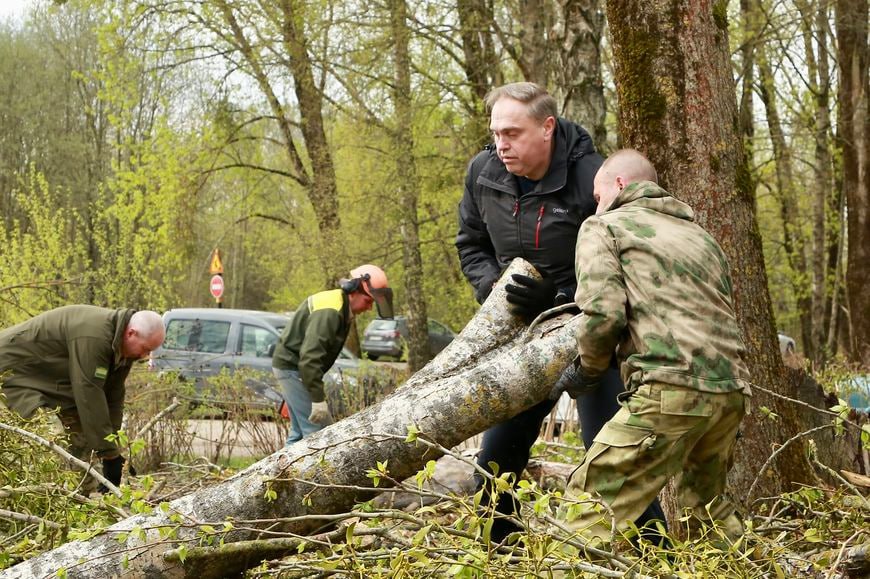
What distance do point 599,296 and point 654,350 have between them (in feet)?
0.79

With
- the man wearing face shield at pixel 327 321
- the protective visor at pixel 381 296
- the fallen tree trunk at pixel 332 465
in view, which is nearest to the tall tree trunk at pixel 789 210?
the protective visor at pixel 381 296

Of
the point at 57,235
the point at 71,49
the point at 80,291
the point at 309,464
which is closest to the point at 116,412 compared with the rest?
the point at 309,464

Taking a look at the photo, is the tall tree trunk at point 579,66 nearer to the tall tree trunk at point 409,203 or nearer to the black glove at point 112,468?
the black glove at point 112,468

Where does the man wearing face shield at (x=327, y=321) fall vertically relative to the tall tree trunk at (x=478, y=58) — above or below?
below

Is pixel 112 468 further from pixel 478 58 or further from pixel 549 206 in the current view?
pixel 478 58

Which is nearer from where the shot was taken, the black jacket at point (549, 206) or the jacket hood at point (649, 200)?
the jacket hood at point (649, 200)

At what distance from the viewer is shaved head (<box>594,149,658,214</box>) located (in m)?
3.40

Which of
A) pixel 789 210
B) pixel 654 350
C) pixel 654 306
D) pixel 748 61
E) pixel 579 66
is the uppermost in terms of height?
pixel 748 61

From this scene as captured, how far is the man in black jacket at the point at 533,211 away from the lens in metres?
3.77

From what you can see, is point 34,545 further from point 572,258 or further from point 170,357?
point 170,357

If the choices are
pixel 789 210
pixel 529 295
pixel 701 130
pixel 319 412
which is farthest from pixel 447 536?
pixel 789 210

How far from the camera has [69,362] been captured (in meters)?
6.41

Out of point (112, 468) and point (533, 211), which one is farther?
point (112, 468)

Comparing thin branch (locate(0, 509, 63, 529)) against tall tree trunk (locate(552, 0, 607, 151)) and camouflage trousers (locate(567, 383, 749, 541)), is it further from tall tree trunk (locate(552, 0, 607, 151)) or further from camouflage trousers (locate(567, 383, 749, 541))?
tall tree trunk (locate(552, 0, 607, 151))
